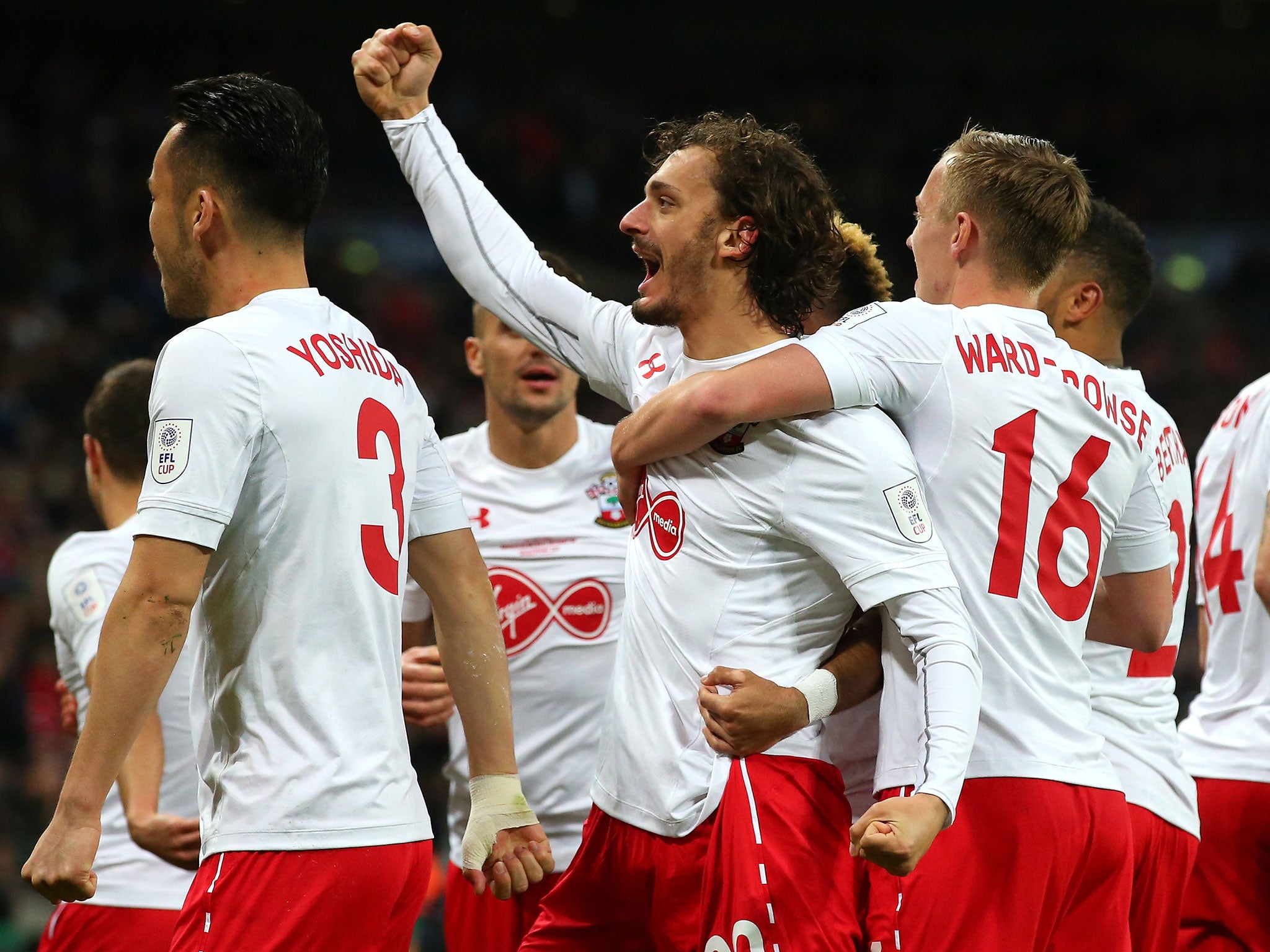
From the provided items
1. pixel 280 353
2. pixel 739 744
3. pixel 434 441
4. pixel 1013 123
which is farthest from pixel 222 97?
pixel 1013 123

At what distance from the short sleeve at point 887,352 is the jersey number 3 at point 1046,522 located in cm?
21

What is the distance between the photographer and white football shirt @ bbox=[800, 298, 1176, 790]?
2977 mm

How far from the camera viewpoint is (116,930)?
157 inches

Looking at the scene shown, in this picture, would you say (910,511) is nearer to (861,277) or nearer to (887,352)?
(887,352)

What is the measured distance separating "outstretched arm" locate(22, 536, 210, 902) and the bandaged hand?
0.84m

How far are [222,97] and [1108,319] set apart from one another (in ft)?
8.84

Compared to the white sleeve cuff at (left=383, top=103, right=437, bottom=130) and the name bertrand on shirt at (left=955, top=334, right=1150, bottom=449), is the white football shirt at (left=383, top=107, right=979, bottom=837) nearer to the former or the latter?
the name bertrand on shirt at (left=955, top=334, right=1150, bottom=449)

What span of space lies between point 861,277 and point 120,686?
7.30 ft

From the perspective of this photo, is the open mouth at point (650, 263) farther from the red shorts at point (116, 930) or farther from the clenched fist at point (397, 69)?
the red shorts at point (116, 930)

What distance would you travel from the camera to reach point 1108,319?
14.0 ft

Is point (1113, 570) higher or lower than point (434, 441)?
lower

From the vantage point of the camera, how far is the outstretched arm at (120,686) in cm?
249

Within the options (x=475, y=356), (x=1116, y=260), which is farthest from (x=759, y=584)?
(x=475, y=356)

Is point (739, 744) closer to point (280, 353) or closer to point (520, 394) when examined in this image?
point (280, 353)
